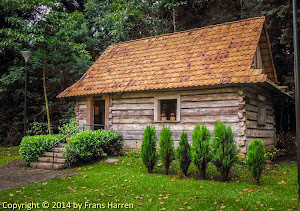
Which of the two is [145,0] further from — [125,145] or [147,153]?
[147,153]

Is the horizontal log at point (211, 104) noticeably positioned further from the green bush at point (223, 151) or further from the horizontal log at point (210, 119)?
the green bush at point (223, 151)

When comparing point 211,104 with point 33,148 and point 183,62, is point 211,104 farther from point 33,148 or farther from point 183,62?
point 33,148

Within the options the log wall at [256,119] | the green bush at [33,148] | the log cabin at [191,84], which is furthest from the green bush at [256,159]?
the green bush at [33,148]

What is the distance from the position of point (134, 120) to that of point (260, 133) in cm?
543

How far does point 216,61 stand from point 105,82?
528cm

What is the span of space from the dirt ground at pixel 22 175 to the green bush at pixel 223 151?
4.62 metres

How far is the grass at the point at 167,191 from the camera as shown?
5984 mm

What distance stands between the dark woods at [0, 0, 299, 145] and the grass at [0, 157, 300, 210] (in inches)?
332

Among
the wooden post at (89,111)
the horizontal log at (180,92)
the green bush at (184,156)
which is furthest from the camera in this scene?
the wooden post at (89,111)

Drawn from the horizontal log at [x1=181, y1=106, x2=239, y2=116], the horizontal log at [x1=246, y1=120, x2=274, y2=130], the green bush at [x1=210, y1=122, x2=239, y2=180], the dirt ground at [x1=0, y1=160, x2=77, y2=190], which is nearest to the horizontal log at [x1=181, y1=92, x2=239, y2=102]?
the horizontal log at [x1=181, y1=106, x2=239, y2=116]

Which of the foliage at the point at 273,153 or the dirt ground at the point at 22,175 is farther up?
the foliage at the point at 273,153

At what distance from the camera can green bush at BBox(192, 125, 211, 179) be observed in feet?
26.7

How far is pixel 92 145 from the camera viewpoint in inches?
436

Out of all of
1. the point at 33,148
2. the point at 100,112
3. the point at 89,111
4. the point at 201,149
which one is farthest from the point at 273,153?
the point at 100,112
